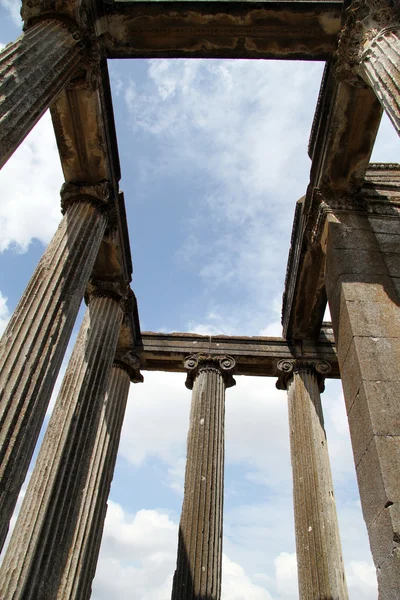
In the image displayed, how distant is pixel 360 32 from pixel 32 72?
6.83 meters

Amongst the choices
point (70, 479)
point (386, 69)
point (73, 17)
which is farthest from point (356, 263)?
point (70, 479)

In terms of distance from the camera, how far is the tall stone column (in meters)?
12.7

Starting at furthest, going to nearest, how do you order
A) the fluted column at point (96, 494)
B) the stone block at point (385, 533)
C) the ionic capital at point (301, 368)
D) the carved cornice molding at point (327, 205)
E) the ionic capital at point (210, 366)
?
the ionic capital at point (210, 366)
the ionic capital at point (301, 368)
the fluted column at point (96, 494)
the carved cornice molding at point (327, 205)
the stone block at point (385, 533)

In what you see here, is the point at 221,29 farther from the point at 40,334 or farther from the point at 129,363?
the point at 129,363

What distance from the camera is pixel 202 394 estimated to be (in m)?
17.2

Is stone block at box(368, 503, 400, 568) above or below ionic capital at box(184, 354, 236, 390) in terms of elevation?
below

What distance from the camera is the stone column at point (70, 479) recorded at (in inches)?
372

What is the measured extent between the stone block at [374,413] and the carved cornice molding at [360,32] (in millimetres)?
6647

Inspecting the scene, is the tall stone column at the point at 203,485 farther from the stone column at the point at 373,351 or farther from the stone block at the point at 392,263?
the stone block at the point at 392,263

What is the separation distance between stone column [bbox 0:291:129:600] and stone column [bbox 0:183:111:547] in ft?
9.20

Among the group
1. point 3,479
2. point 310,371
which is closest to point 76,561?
point 3,479

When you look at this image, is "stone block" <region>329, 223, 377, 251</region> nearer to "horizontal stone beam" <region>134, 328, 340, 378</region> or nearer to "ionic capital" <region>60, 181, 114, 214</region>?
"ionic capital" <region>60, 181, 114, 214</region>

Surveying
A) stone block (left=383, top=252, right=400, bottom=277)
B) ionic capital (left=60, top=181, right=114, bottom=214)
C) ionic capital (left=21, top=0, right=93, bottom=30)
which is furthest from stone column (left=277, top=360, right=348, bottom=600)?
ionic capital (left=21, top=0, right=93, bottom=30)

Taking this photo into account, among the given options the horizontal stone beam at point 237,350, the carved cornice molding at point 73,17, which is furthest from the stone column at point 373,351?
the horizontal stone beam at point 237,350
